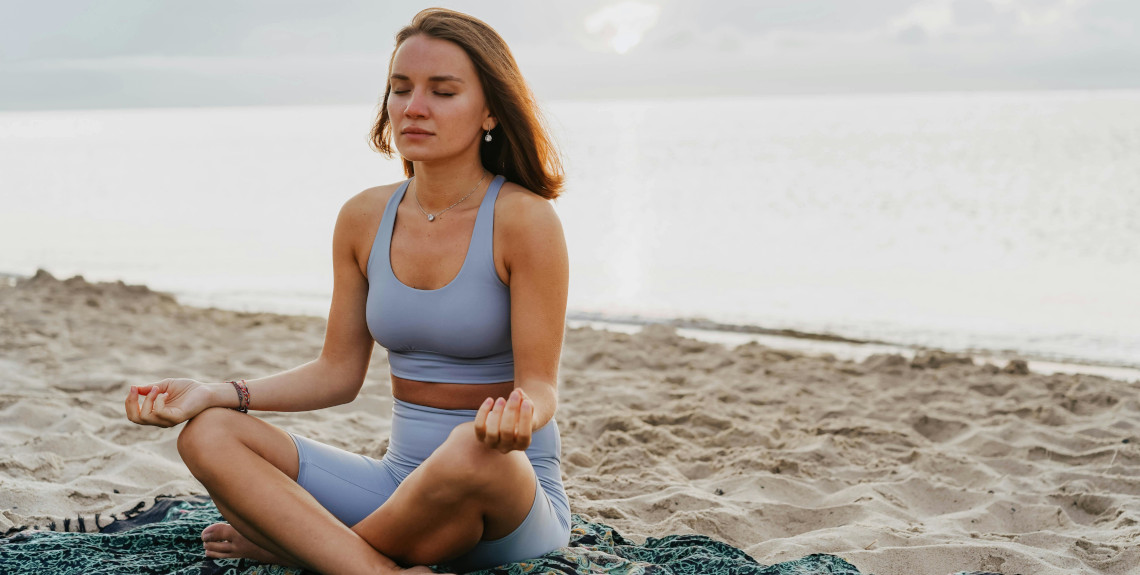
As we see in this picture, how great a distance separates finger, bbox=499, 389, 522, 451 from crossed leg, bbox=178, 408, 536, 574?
126mm

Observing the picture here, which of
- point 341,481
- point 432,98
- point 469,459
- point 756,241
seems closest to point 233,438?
point 341,481

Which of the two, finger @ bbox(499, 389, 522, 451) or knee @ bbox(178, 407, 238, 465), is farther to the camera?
knee @ bbox(178, 407, 238, 465)

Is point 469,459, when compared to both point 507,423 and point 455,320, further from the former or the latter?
point 455,320

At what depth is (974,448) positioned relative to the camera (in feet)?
14.3

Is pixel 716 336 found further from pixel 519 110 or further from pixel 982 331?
pixel 519 110

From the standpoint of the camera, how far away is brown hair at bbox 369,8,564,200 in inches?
101

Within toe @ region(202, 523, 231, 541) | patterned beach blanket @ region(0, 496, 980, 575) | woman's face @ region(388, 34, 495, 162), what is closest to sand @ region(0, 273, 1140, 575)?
patterned beach blanket @ region(0, 496, 980, 575)

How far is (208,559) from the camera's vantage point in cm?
269

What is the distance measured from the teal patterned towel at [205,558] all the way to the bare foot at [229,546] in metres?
0.02

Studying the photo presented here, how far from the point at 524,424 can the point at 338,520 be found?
0.68m

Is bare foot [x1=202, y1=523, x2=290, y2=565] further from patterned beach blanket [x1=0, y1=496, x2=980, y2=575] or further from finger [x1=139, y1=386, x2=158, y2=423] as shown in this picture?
finger [x1=139, y1=386, x2=158, y2=423]

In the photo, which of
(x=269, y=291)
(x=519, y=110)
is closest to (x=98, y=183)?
(x=269, y=291)

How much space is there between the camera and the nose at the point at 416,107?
251 centimetres

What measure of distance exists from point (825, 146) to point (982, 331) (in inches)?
1669
